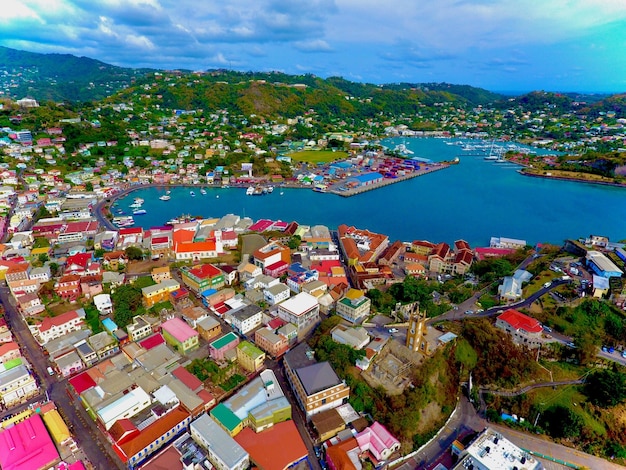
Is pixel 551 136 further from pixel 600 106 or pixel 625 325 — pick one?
pixel 625 325

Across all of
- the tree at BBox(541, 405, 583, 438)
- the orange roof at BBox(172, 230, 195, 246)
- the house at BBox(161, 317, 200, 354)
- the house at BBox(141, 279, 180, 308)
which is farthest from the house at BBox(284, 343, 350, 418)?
the orange roof at BBox(172, 230, 195, 246)

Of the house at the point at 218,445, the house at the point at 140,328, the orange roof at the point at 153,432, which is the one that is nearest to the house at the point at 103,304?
the house at the point at 140,328

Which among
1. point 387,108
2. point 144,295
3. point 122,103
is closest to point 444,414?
point 144,295

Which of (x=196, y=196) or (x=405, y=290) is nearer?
(x=405, y=290)

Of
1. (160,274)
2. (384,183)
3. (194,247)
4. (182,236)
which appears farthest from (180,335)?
(384,183)

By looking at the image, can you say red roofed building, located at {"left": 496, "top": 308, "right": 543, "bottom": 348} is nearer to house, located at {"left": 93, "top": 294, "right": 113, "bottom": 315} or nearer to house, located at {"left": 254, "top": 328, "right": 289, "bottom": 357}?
house, located at {"left": 254, "top": 328, "right": 289, "bottom": 357}

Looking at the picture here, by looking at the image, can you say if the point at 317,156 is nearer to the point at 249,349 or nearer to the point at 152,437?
the point at 249,349
